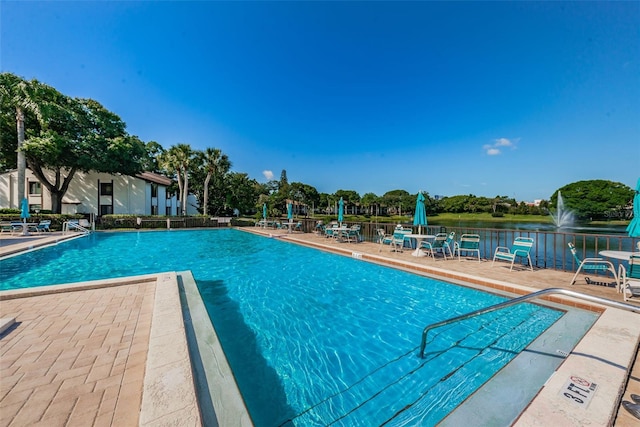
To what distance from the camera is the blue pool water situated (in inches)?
90.4

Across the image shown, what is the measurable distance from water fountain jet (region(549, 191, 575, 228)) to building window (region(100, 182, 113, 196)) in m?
73.8

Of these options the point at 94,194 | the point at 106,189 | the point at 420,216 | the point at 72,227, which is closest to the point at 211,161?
the point at 106,189

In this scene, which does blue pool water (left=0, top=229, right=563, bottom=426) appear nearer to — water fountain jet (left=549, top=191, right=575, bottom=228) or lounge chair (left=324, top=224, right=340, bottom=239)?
lounge chair (left=324, top=224, right=340, bottom=239)

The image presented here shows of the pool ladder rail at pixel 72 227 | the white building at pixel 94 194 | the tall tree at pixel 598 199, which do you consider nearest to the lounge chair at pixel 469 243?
the pool ladder rail at pixel 72 227

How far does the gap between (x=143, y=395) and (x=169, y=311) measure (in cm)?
165

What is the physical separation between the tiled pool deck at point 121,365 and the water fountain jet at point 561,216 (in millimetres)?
65267

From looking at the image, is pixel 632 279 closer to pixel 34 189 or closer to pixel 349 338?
pixel 349 338

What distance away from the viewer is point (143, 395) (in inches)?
69.4

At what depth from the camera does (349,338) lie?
3.50 meters

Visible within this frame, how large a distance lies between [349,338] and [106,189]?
102 ft

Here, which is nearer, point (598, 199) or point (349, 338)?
point (349, 338)

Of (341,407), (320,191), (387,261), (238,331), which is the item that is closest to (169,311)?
(238,331)

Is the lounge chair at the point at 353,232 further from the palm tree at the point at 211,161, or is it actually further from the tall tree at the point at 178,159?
the tall tree at the point at 178,159

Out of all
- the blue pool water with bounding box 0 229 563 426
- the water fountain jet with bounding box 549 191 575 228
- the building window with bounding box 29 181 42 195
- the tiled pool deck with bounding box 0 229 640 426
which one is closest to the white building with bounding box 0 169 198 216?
the building window with bounding box 29 181 42 195
